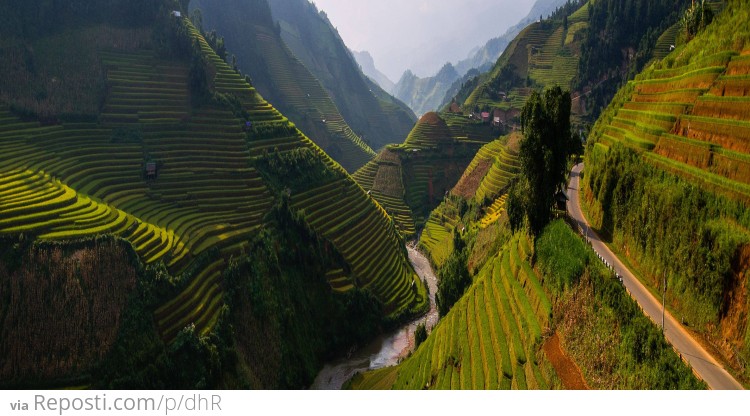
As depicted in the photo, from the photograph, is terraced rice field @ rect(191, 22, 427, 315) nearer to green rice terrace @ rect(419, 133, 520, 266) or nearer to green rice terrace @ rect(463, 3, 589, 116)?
green rice terrace @ rect(419, 133, 520, 266)

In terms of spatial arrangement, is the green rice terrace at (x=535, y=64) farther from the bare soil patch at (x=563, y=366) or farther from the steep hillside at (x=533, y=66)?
the bare soil patch at (x=563, y=366)

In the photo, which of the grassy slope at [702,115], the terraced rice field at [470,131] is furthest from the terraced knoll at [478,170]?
the grassy slope at [702,115]

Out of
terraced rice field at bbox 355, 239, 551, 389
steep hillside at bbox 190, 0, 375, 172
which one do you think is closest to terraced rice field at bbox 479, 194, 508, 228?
terraced rice field at bbox 355, 239, 551, 389

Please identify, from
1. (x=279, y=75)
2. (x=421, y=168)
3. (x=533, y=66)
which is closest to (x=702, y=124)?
(x=421, y=168)

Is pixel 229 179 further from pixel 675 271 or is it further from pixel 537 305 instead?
pixel 675 271

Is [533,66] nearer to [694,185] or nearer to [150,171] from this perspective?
[150,171]

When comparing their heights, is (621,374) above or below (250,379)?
above

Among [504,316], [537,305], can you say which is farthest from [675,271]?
[504,316]
